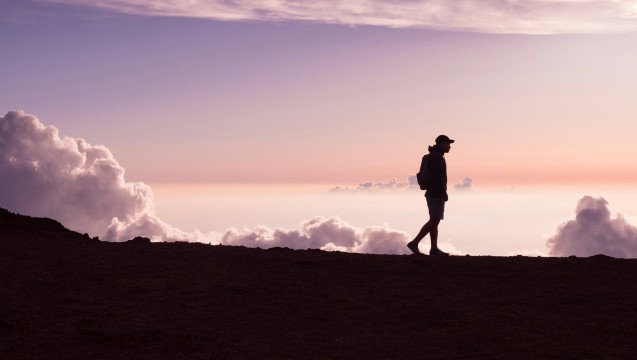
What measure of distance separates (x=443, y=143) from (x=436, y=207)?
1415 millimetres

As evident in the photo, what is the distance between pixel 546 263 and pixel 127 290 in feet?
25.1

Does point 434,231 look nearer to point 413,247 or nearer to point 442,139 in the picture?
point 413,247

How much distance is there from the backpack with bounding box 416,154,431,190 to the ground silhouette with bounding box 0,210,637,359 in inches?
70.0

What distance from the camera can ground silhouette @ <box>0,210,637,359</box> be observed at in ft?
26.0

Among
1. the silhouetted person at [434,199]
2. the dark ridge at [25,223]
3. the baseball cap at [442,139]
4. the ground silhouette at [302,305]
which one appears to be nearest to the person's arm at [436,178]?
the silhouetted person at [434,199]

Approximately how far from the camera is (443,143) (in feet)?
47.1

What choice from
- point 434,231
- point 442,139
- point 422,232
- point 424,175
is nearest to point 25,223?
point 422,232

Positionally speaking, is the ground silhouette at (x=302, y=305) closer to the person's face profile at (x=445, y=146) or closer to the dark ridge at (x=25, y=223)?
the dark ridge at (x=25, y=223)

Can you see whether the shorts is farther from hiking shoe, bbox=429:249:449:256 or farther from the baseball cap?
the baseball cap

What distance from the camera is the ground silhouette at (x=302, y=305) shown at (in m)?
7.92

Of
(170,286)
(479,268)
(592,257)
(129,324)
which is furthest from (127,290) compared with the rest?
(592,257)

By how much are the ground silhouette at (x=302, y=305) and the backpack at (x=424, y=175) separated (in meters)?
1.78

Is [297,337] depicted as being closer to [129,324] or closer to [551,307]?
[129,324]

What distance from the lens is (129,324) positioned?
8.55 m
